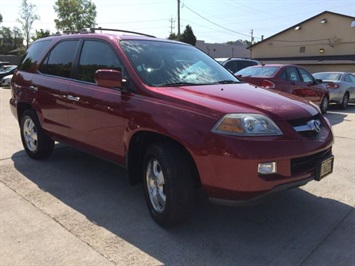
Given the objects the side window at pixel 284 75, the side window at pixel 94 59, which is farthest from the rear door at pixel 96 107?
the side window at pixel 284 75

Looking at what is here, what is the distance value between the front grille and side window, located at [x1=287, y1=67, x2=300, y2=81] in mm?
7816

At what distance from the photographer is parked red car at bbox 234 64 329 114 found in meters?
10.6

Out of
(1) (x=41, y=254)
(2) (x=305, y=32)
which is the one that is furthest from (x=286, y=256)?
(2) (x=305, y=32)

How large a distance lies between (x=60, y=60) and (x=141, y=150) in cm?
211

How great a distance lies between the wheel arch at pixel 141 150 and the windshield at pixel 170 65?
0.54m

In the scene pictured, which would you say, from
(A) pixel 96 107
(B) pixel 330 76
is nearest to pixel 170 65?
(A) pixel 96 107

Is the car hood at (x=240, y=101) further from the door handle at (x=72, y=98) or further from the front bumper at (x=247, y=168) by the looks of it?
the door handle at (x=72, y=98)

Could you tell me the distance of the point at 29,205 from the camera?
Result: 4.34 meters

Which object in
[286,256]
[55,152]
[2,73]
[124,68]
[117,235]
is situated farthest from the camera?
[2,73]

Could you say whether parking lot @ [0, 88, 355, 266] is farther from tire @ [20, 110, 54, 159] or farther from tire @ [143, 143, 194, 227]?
tire @ [20, 110, 54, 159]

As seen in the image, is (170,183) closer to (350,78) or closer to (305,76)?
(305,76)

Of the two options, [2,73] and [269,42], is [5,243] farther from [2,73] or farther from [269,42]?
[269,42]

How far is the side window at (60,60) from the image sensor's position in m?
5.18

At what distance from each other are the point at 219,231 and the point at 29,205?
2069 mm
